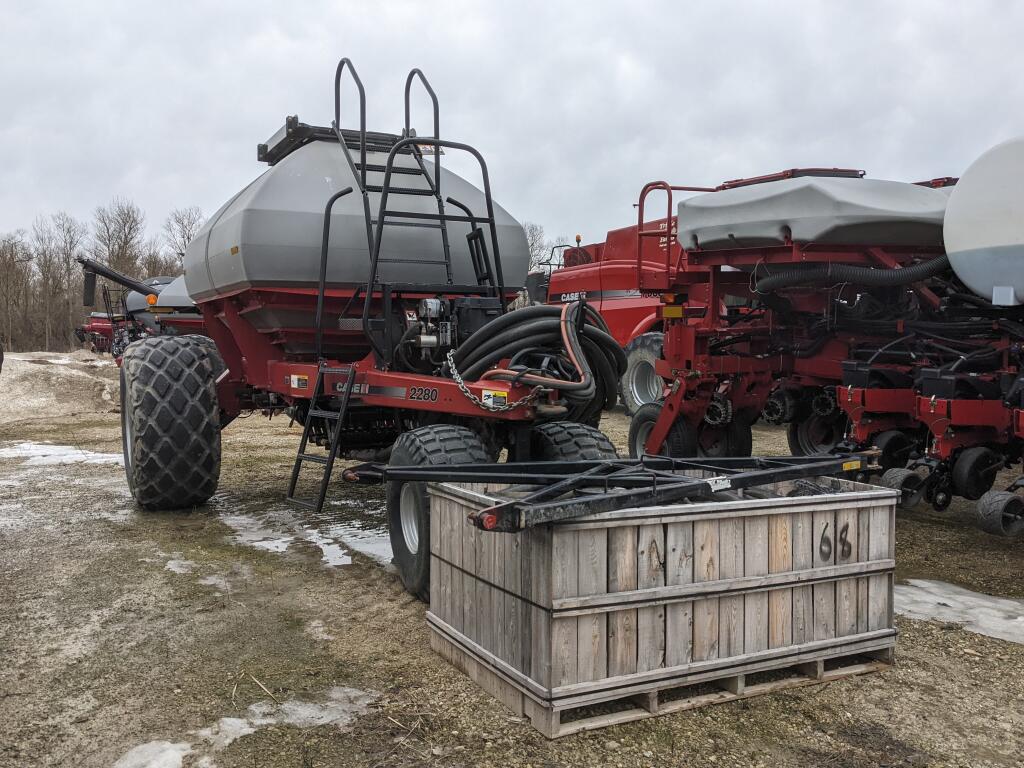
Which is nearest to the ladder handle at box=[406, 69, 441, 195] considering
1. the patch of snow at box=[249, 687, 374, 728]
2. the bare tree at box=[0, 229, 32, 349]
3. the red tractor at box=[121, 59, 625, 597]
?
the red tractor at box=[121, 59, 625, 597]

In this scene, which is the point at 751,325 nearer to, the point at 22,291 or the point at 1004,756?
the point at 1004,756

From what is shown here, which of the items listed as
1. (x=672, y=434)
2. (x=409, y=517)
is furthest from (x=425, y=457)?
(x=672, y=434)

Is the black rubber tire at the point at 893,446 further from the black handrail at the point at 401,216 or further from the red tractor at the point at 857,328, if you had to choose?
the black handrail at the point at 401,216

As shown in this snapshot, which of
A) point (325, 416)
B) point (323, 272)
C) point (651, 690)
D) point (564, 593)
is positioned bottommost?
point (651, 690)

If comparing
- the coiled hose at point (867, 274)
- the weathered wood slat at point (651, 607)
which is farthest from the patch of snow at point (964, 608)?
the coiled hose at point (867, 274)

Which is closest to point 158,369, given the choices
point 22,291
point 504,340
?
point 504,340

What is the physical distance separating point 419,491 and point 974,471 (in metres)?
3.67

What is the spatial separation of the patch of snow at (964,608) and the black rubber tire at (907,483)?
2.95 feet

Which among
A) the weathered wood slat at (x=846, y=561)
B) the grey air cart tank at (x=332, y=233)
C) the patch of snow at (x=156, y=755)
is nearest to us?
the patch of snow at (x=156, y=755)

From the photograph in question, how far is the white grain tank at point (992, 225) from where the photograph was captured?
5.68 meters

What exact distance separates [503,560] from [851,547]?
1404 mm

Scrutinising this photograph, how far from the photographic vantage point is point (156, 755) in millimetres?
3053

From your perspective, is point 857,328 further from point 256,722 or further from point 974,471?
point 256,722

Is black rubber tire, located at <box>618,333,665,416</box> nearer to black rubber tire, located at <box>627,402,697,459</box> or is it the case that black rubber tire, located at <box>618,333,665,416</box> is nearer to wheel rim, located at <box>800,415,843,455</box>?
black rubber tire, located at <box>627,402,697,459</box>
